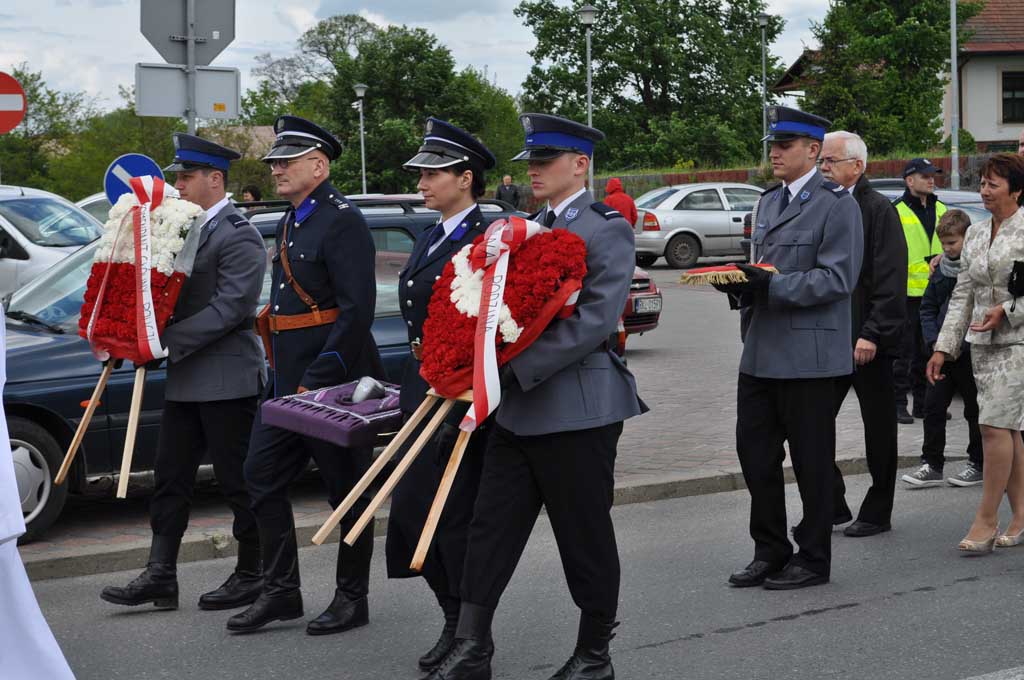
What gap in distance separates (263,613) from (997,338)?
12.2 ft

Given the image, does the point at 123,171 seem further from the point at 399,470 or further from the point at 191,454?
the point at 399,470

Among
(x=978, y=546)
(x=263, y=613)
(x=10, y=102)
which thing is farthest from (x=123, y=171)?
(x=978, y=546)

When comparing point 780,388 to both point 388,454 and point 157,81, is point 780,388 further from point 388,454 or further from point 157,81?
point 157,81

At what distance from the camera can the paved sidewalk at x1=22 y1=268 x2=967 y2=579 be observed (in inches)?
281

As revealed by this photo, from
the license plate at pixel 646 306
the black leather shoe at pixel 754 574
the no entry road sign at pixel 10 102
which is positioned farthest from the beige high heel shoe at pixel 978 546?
the license plate at pixel 646 306

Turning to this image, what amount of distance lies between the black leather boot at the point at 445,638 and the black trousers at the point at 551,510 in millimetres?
452

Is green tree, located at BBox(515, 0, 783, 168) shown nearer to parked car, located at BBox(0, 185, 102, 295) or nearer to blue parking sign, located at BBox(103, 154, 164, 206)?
parked car, located at BBox(0, 185, 102, 295)

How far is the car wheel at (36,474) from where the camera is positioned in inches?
283

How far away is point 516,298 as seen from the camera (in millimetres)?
4527

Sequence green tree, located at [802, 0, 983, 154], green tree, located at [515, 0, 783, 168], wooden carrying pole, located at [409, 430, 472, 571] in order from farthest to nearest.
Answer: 1. green tree, located at [515, 0, 783, 168]
2. green tree, located at [802, 0, 983, 154]
3. wooden carrying pole, located at [409, 430, 472, 571]

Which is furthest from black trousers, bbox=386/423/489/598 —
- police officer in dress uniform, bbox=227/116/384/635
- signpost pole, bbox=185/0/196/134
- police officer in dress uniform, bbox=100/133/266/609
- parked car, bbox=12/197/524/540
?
signpost pole, bbox=185/0/196/134

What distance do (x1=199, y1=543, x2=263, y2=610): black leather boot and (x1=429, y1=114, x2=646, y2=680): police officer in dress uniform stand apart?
5.39 feet

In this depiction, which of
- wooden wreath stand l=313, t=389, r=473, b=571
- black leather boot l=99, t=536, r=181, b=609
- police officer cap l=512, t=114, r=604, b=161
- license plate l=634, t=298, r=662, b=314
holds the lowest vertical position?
black leather boot l=99, t=536, r=181, b=609

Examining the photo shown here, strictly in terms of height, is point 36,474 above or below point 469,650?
above
